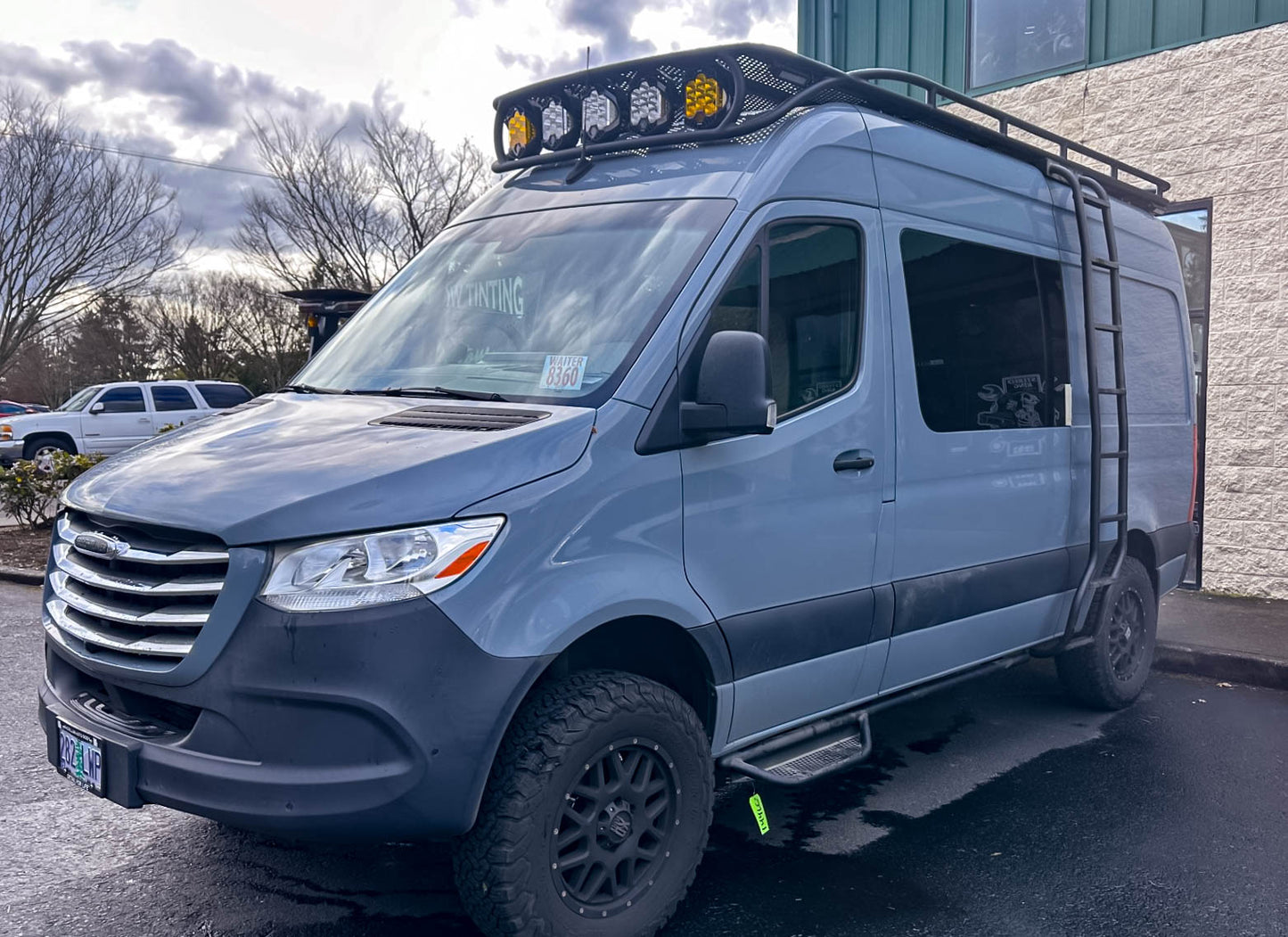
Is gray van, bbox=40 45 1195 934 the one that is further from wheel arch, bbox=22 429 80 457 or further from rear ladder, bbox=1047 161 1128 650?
wheel arch, bbox=22 429 80 457

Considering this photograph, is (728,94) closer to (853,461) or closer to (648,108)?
(648,108)

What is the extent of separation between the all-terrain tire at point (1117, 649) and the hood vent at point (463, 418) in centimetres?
356

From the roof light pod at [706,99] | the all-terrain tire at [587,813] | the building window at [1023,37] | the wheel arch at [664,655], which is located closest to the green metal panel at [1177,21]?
the building window at [1023,37]

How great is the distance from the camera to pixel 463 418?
3197 millimetres

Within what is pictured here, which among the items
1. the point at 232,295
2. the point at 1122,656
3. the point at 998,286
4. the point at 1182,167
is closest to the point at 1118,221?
the point at 998,286

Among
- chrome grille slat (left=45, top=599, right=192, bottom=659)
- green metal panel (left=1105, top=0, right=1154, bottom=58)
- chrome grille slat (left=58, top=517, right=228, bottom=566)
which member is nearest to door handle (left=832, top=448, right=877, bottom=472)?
chrome grille slat (left=58, top=517, right=228, bottom=566)

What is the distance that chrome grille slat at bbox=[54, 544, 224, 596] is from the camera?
2838mm

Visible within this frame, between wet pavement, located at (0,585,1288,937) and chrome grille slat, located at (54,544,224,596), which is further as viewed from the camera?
wet pavement, located at (0,585,1288,937)

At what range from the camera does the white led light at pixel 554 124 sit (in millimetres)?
4285

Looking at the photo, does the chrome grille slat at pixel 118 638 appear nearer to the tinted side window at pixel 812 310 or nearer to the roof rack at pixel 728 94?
the tinted side window at pixel 812 310

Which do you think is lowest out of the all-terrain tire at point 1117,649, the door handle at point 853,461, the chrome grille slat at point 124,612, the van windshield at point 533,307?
the all-terrain tire at point 1117,649

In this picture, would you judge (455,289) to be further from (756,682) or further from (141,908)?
(141,908)

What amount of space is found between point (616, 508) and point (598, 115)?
1.75m

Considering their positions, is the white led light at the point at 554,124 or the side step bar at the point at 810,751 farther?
the white led light at the point at 554,124
